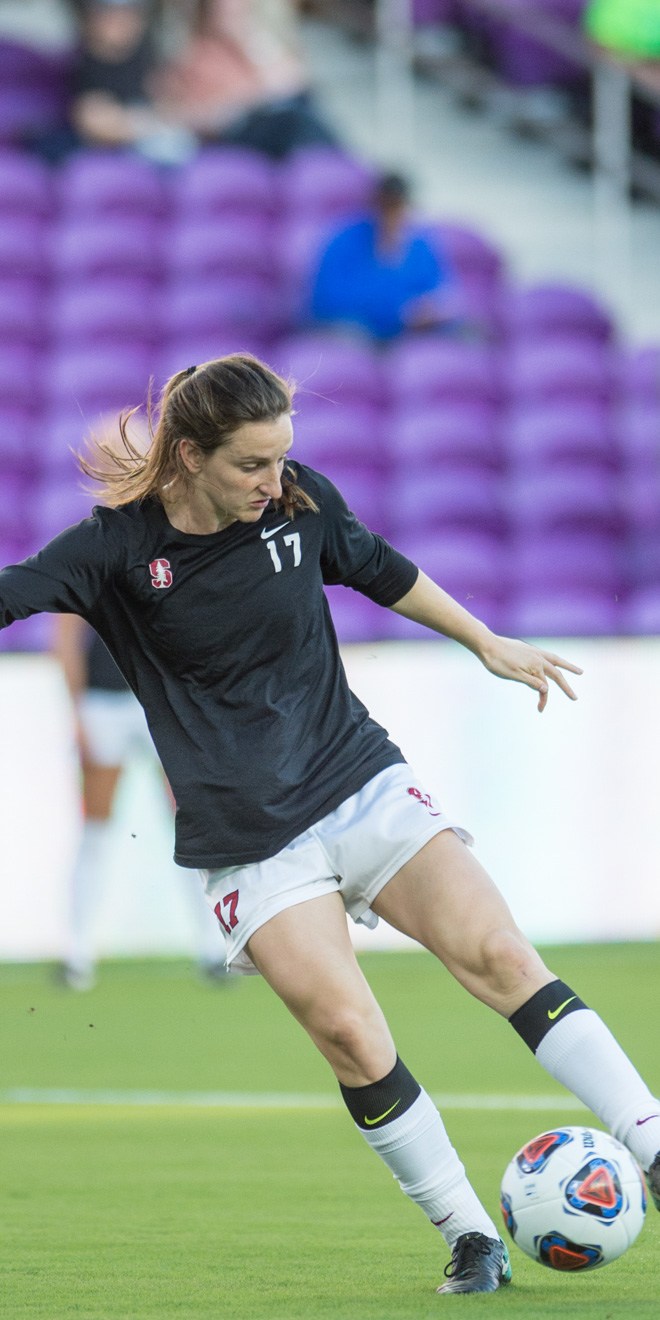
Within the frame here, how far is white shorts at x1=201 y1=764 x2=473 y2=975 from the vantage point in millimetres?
3182

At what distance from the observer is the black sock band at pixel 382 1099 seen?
10.3ft

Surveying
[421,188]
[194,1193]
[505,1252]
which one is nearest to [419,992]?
[194,1193]

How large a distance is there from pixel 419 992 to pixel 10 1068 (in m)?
2.17

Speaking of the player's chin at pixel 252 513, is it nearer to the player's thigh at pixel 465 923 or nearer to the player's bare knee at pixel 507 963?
the player's thigh at pixel 465 923

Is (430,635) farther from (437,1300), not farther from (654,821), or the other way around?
(437,1300)

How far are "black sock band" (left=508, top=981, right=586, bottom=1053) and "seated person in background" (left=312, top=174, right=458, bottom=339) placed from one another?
862cm

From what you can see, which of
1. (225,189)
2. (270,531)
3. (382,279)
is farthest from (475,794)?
(225,189)

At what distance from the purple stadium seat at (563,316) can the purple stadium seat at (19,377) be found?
139 inches

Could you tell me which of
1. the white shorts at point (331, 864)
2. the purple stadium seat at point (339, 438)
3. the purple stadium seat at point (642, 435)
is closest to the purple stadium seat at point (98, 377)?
the purple stadium seat at point (339, 438)

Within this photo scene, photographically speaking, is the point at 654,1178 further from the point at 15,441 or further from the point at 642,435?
the point at 15,441

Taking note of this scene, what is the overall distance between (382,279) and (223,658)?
8513 mm

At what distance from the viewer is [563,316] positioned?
1197 centimetres

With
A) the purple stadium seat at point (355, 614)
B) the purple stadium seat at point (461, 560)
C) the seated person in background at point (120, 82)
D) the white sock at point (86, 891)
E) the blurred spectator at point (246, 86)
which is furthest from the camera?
the blurred spectator at point (246, 86)

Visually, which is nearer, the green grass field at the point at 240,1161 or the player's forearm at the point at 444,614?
the green grass field at the point at 240,1161
